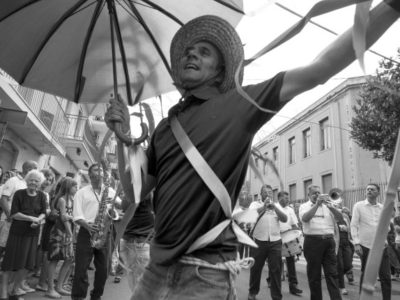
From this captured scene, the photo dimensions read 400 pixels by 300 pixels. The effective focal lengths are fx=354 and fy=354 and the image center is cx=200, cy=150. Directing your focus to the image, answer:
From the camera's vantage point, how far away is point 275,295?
5941 millimetres

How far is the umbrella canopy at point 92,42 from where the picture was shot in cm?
242

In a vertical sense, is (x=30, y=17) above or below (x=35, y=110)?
below

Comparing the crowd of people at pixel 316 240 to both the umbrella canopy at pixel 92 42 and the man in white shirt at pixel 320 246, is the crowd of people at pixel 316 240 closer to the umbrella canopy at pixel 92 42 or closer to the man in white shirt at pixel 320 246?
the man in white shirt at pixel 320 246

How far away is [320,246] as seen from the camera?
582 centimetres

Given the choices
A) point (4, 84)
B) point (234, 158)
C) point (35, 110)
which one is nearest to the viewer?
point (234, 158)

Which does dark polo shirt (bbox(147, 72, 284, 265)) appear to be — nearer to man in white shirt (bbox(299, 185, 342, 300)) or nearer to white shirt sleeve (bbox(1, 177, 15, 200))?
man in white shirt (bbox(299, 185, 342, 300))

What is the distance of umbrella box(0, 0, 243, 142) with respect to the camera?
2422mm

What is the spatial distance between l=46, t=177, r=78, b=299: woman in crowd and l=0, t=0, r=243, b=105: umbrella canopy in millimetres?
3935

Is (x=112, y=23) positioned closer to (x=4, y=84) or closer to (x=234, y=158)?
(x=234, y=158)

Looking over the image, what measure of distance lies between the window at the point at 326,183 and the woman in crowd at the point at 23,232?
17449mm

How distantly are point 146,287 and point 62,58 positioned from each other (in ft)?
5.79

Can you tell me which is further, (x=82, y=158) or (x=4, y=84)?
(x=82, y=158)

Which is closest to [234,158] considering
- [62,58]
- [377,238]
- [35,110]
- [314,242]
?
[377,238]

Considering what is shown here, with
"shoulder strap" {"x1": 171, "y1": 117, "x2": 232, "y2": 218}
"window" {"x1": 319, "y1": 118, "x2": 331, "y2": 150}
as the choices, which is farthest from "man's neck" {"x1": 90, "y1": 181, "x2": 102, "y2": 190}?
"window" {"x1": 319, "y1": 118, "x2": 331, "y2": 150}
